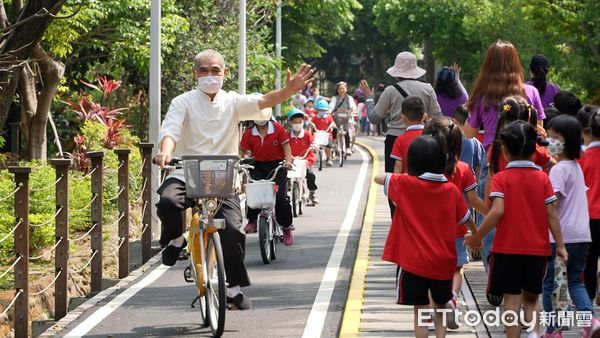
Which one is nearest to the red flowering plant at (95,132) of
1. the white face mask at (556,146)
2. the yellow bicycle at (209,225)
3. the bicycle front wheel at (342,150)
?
the bicycle front wheel at (342,150)

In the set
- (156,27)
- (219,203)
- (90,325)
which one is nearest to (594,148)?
(219,203)

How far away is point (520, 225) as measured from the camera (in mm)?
9328

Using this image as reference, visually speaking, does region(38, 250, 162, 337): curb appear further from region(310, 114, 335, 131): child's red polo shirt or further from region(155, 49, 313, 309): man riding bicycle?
region(310, 114, 335, 131): child's red polo shirt

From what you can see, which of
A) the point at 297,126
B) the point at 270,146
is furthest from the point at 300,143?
the point at 270,146

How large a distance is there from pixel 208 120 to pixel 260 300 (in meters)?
2.05

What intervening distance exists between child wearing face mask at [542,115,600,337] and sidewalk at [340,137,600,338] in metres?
0.51

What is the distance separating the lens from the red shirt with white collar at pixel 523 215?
932cm

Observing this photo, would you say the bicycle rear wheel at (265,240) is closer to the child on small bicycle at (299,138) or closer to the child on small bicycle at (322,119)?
the child on small bicycle at (299,138)

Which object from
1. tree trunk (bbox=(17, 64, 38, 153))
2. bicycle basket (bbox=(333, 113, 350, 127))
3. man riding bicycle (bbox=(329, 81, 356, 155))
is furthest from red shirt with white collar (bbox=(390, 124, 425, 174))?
bicycle basket (bbox=(333, 113, 350, 127))

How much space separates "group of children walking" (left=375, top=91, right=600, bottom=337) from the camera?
9.08m

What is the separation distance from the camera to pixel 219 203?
10875 millimetres

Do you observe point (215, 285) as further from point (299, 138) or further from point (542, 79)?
point (299, 138)

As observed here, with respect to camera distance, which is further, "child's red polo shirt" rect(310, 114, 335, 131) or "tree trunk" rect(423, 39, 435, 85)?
"tree trunk" rect(423, 39, 435, 85)
